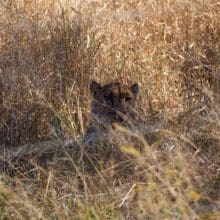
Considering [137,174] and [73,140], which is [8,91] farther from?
[137,174]

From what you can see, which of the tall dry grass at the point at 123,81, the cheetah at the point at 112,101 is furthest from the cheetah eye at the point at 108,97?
the tall dry grass at the point at 123,81

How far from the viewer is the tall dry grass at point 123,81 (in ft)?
15.3

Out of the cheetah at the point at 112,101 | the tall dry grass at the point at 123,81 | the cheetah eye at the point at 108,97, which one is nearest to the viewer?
the tall dry grass at the point at 123,81

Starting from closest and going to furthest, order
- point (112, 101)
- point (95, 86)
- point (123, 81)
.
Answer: point (112, 101)
point (95, 86)
point (123, 81)

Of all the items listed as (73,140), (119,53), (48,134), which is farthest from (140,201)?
(119,53)

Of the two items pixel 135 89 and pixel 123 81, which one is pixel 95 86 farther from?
pixel 123 81

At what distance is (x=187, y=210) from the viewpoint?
407 cm

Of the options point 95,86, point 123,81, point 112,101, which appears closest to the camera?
point 112,101

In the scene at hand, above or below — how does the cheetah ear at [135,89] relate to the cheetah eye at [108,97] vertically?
above

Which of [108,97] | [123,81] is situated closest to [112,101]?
[108,97]

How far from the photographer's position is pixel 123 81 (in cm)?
732

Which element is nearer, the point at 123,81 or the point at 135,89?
the point at 135,89

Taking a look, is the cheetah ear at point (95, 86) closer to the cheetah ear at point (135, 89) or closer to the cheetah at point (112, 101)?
the cheetah at point (112, 101)

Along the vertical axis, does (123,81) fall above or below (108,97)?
below
